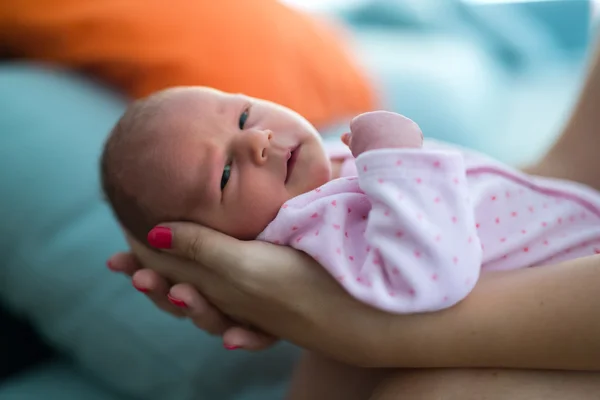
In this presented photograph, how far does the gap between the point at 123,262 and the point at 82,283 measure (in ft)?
0.72

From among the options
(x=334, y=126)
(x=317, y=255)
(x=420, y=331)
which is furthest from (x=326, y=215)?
(x=334, y=126)

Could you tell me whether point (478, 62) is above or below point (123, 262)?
above

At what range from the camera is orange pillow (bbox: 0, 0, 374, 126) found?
40.1 inches

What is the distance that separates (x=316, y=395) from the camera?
701mm

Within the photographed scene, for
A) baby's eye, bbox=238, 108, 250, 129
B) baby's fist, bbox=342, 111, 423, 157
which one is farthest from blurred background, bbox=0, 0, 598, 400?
baby's fist, bbox=342, 111, 423, 157

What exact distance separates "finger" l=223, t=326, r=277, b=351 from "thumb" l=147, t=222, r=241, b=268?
87mm

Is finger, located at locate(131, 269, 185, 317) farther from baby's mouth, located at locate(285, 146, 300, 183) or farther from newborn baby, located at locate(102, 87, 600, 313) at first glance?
baby's mouth, located at locate(285, 146, 300, 183)

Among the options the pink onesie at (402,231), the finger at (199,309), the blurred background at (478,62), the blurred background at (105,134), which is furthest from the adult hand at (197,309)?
the blurred background at (478,62)

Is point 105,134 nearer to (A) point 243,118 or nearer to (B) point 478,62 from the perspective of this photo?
(A) point 243,118

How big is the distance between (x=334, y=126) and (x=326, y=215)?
509 mm

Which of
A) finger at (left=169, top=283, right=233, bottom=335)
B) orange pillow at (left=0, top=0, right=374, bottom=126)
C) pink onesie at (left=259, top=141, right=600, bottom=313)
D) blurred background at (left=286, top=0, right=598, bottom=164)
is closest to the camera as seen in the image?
pink onesie at (left=259, top=141, right=600, bottom=313)

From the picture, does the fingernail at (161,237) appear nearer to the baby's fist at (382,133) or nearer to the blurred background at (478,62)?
the baby's fist at (382,133)

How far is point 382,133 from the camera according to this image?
0.56 meters

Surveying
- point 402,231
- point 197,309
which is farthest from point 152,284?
point 402,231
